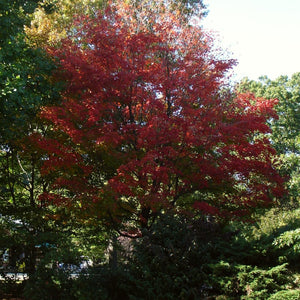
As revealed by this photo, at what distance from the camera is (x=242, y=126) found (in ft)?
31.6

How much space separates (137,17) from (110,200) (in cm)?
776

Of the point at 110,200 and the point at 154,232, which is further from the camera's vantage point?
the point at 110,200

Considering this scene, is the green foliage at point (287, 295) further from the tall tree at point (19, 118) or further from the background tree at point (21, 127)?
the tall tree at point (19, 118)

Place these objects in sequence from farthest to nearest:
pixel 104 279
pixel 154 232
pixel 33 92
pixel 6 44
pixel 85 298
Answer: pixel 33 92
pixel 6 44
pixel 154 232
pixel 104 279
pixel 85 298

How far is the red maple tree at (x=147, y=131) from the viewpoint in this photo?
8.97 metres

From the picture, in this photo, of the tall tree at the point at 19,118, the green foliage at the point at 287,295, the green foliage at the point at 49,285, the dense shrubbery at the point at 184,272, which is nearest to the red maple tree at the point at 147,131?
the tall tree at the point at 19,118

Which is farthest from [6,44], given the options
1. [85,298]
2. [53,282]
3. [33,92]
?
[85,298]

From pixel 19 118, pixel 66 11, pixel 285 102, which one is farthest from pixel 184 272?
pixel 285 102

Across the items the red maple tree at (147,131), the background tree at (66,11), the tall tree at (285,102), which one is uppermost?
the tall tree at (285,102)

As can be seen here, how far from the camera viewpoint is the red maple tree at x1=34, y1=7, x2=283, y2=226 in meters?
8.97

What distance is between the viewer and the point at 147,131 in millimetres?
8648

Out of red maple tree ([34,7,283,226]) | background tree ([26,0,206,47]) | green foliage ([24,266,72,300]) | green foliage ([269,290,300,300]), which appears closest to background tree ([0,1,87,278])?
red maple tree ([34,7,283,226])

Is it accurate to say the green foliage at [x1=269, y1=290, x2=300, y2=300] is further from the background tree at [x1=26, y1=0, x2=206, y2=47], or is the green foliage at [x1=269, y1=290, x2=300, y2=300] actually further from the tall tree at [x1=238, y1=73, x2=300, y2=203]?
the tall tree at [x1=238, y1=73, x2=300, y2=203]

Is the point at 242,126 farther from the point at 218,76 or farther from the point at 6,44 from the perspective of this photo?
the point at 6,44
